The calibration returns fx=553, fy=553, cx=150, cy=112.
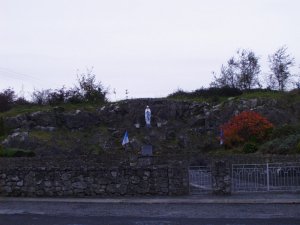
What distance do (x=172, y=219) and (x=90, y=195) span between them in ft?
23.3

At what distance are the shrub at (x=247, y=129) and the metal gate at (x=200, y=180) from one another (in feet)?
65.5

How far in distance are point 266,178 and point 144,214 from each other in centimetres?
714

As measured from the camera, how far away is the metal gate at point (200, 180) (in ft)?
67.1

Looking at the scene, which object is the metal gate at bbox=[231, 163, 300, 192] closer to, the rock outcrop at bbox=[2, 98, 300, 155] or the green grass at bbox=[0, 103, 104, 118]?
the rock outcrop at bbox=[2, 98, 300, 155]

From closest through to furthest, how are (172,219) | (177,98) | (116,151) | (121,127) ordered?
(172,219), (116,151), (121,127), (177,98)

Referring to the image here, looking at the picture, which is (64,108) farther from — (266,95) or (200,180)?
(200,180)

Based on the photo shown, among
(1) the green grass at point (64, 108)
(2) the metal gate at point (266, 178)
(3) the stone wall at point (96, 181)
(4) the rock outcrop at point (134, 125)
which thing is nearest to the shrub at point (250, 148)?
(4) the rock outcrop at point (134, 125)

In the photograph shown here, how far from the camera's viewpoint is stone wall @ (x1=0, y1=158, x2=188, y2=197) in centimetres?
2000

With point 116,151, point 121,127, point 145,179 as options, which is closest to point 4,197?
point 145,179

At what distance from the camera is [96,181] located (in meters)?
20.3

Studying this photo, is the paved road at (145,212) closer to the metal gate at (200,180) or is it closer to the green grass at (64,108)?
the metal gate at (200,180)

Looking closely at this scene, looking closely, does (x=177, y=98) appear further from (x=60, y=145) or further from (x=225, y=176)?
(x=225, y=176)

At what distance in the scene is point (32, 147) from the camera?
46.2 metres

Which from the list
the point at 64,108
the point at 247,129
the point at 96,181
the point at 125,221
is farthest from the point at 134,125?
the point at 125,221
